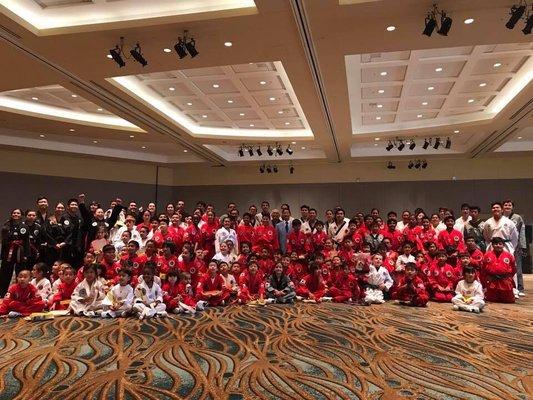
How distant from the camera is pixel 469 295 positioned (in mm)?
A: 5699

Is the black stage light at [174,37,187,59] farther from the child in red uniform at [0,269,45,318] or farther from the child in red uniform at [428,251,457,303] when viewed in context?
the child in red uniform at [428,251,457,303]

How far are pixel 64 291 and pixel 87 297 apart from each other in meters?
0.48

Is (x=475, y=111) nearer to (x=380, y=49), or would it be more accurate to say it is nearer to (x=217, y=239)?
(x=380, y=49)

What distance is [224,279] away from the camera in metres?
6.12

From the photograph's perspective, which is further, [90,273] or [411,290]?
[411,290]

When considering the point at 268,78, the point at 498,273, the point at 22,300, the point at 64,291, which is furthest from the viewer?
the point at 268,78

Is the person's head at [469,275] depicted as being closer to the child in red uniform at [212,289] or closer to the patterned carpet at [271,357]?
the patterned carpet at [271,357]

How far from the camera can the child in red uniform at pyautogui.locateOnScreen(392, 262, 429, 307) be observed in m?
5.80

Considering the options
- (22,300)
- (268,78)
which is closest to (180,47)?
(268,78)

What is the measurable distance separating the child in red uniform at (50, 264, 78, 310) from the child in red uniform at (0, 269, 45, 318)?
0.17m

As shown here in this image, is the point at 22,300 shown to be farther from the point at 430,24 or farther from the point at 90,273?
the point at 430,24

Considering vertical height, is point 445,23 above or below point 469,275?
above

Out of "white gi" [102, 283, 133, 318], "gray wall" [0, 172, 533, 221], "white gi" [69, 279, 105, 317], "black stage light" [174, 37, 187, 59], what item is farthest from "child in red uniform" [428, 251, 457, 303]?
"gray wall" [0, 172, 533, 221]

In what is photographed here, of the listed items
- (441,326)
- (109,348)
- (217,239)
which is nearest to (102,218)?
(217,239)
